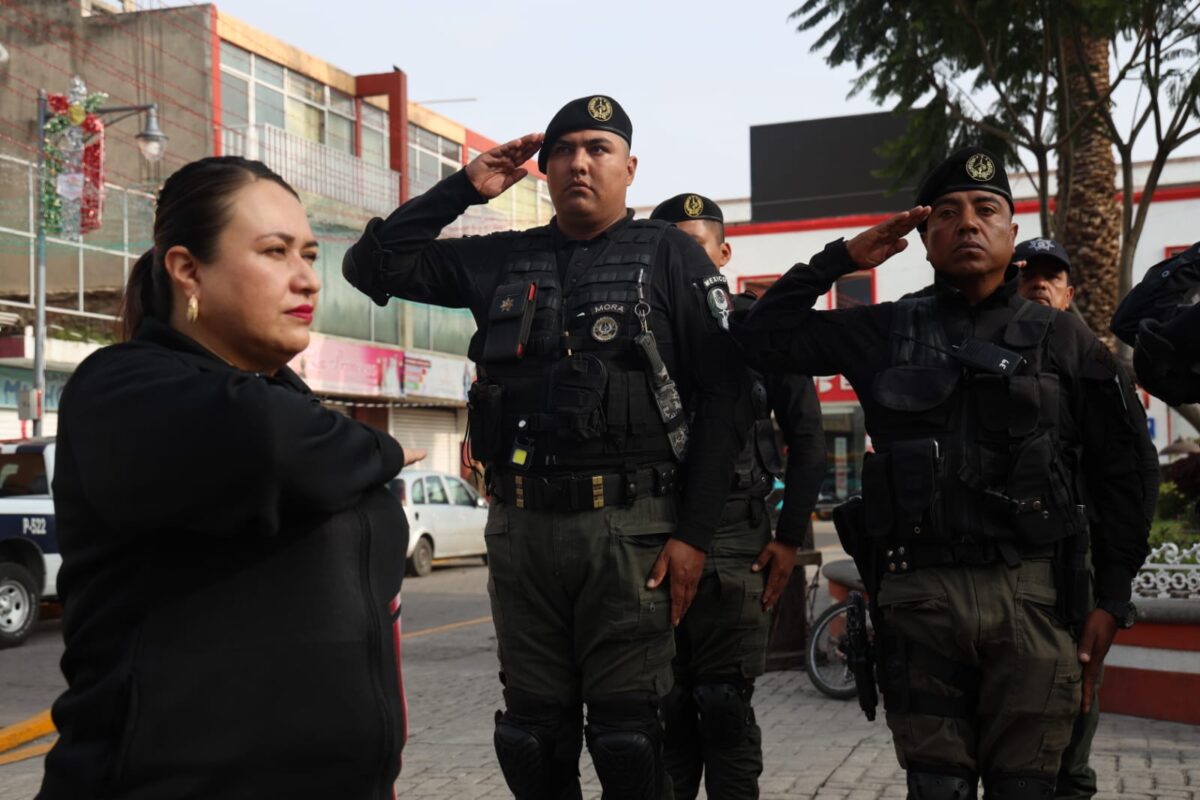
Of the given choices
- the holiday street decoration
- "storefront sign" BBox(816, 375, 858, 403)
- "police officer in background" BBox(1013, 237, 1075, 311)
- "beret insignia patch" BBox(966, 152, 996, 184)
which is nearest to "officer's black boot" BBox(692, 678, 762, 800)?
"beret insignia patch" BBox(966, 152, 996, 184)

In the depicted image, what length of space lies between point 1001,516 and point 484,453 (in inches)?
57.0

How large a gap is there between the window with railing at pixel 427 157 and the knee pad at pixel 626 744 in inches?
1115

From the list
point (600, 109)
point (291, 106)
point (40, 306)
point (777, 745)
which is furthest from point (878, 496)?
point (291, 106)

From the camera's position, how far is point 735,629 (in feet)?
15.3

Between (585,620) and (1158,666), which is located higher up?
(585,620)

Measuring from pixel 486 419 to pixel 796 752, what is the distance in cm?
324

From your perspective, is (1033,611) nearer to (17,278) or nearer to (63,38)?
(17,278)

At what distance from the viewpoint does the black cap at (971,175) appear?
3693 mm

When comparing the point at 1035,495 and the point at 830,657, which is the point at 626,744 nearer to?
the point at 1035,495

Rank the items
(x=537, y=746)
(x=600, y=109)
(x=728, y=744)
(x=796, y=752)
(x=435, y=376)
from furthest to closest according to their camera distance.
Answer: (x=435, y=376) < (x=796, y=752) < (x=728, y=744) < (x=600, y=109) < (x=537, y=746)

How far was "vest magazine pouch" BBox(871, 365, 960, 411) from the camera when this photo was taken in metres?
3.55

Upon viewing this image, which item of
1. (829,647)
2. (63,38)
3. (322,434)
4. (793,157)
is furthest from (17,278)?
(793,157)

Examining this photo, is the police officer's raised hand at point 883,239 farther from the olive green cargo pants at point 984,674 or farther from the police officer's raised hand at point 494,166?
the police officer's raised hand at point 494,166

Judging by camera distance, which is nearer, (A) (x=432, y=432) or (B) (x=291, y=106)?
(B) (x=291, y=106)
